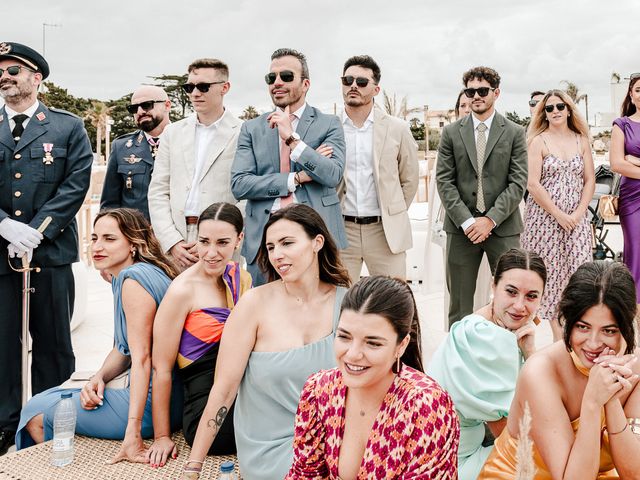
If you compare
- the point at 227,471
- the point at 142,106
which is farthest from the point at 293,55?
the point at 227,471

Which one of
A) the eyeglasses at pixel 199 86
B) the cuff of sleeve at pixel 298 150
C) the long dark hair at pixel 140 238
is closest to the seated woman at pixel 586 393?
the long dark hair at pixel 140 238

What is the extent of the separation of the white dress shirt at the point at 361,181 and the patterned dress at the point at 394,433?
264cm

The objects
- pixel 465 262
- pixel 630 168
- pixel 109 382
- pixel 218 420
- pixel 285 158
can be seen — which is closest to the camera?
pixel 218 420

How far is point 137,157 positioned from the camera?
4617mm

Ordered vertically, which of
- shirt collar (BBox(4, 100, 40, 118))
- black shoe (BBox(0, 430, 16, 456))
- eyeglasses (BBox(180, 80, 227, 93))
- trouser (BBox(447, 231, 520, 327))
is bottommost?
black shoe (BBox(0, 430, 16, 456))

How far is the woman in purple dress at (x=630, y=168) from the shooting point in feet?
16.5

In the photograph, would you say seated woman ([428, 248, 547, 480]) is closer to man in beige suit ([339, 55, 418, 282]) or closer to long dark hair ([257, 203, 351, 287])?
long dark hair ([257, 203, 351, 287])

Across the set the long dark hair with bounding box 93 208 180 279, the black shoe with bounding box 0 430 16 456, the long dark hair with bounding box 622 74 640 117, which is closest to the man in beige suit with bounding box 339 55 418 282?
the long dark hair with bounding box 93 208 180 279

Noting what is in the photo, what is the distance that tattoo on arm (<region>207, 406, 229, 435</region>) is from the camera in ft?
8.34

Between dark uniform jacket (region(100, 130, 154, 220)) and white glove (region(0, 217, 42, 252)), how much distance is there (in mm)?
1007

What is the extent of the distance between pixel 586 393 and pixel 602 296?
0.32 metres

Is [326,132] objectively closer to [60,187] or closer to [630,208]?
[60,187]

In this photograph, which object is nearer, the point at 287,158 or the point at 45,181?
the point at 45,181

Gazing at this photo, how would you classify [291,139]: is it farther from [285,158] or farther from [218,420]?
[218,420]
